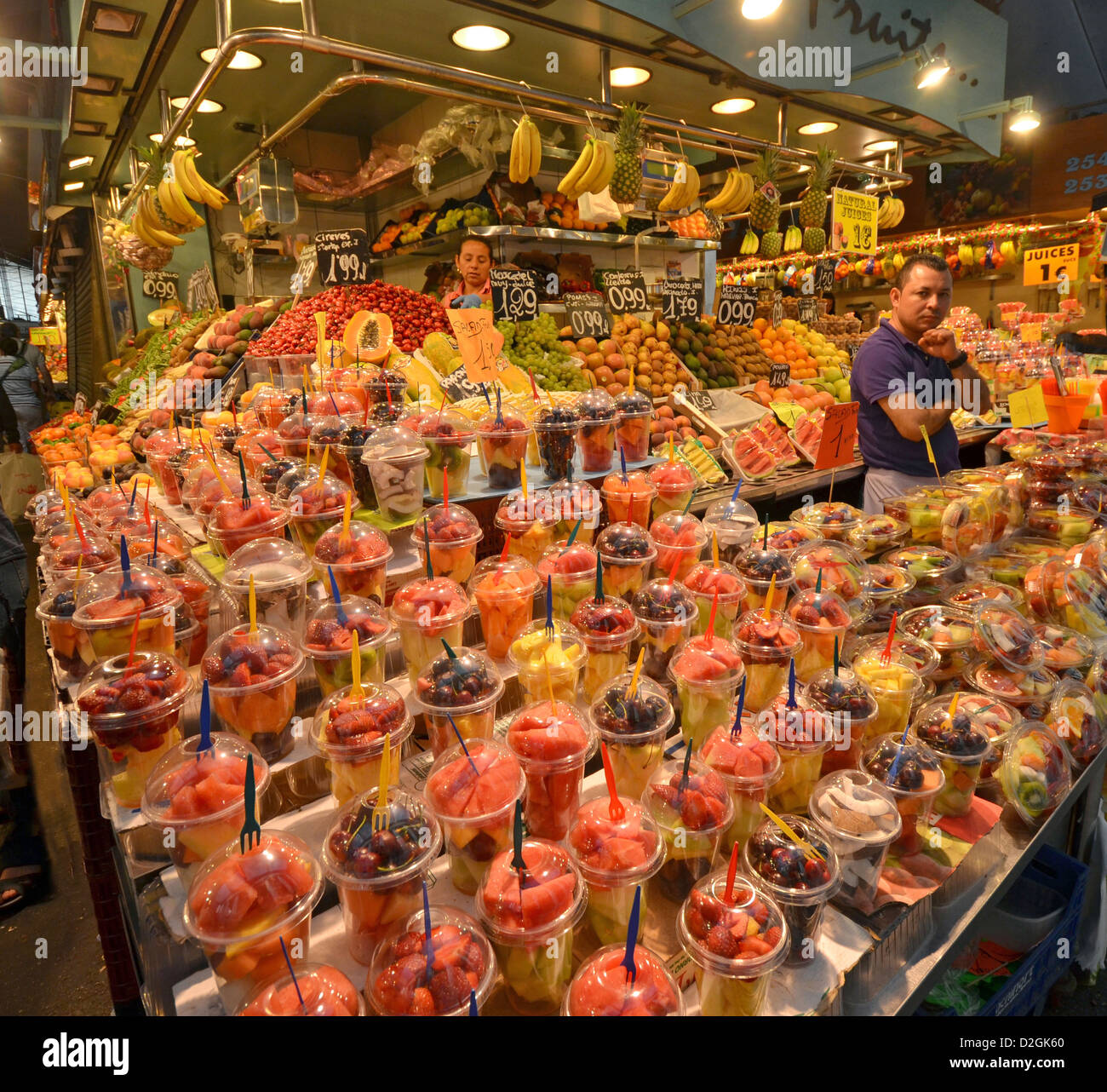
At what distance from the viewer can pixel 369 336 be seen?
367cm

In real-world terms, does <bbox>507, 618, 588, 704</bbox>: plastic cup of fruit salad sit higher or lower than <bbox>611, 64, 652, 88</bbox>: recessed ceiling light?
lower

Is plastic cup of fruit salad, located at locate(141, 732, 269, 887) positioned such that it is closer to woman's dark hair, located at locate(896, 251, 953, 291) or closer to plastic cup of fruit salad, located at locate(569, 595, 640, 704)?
plastic cup of fruit salad, located at locate(569, 595, 640, 704)

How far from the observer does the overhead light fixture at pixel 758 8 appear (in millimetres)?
4570

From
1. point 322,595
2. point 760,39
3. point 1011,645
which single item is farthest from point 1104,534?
point 760,39

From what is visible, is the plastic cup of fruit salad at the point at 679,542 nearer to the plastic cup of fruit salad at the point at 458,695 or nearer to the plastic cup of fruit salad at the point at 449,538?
the plastic cup of fruit salad at the point at 449,538

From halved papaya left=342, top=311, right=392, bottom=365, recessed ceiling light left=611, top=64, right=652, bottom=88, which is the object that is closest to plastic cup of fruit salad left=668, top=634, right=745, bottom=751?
halved papaya left=342, top=311, right=392, bottom=365

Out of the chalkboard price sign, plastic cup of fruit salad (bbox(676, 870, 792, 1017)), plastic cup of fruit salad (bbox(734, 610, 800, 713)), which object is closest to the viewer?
plastic cup of fruit salad (bbox(676, 870, 792, 1017))

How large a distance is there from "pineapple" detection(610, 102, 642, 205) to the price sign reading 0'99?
50 centimetres

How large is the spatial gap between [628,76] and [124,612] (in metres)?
5.73

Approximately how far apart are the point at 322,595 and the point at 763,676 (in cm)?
134

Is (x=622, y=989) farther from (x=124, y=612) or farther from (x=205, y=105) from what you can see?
(x=205, y=105)

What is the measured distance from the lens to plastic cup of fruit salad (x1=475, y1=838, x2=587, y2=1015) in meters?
1.09
